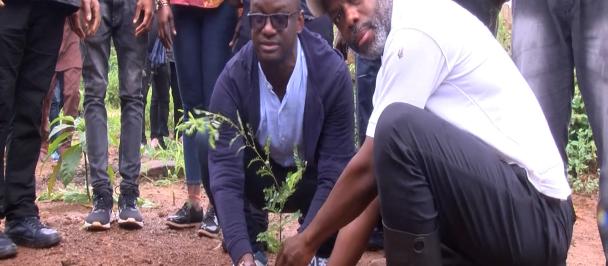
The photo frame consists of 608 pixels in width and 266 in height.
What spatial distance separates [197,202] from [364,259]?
1043 millimetres

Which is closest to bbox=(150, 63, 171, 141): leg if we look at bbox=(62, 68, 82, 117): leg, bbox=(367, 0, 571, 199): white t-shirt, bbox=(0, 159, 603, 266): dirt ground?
bbox=(62, 68, 82, 117): leg

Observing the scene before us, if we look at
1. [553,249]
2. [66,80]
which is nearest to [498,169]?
[553,249]

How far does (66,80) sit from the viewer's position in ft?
21.5

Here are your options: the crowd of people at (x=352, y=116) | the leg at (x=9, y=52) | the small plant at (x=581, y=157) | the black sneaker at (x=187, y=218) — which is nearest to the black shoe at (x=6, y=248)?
the crowd of people at (x=352, y=116)

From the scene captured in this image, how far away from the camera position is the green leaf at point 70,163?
182 inches

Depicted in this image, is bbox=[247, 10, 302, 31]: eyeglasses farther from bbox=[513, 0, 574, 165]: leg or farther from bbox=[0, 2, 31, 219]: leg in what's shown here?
bbox=[0, 2, 31, 219]: leg

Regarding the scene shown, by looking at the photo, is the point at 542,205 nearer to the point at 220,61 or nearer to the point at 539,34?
the point at 539,34

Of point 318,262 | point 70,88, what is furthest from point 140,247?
point 70,88

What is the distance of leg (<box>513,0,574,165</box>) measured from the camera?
3.23 m

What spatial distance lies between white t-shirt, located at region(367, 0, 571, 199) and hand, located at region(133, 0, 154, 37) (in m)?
1.84

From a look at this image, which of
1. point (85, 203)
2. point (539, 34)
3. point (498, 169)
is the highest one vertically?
point (539, 34)

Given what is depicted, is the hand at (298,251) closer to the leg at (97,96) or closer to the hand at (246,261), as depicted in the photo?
the hand at (246,261)

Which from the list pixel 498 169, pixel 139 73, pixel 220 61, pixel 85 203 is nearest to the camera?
pixel 498 169

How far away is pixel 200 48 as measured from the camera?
4051 millimetres
